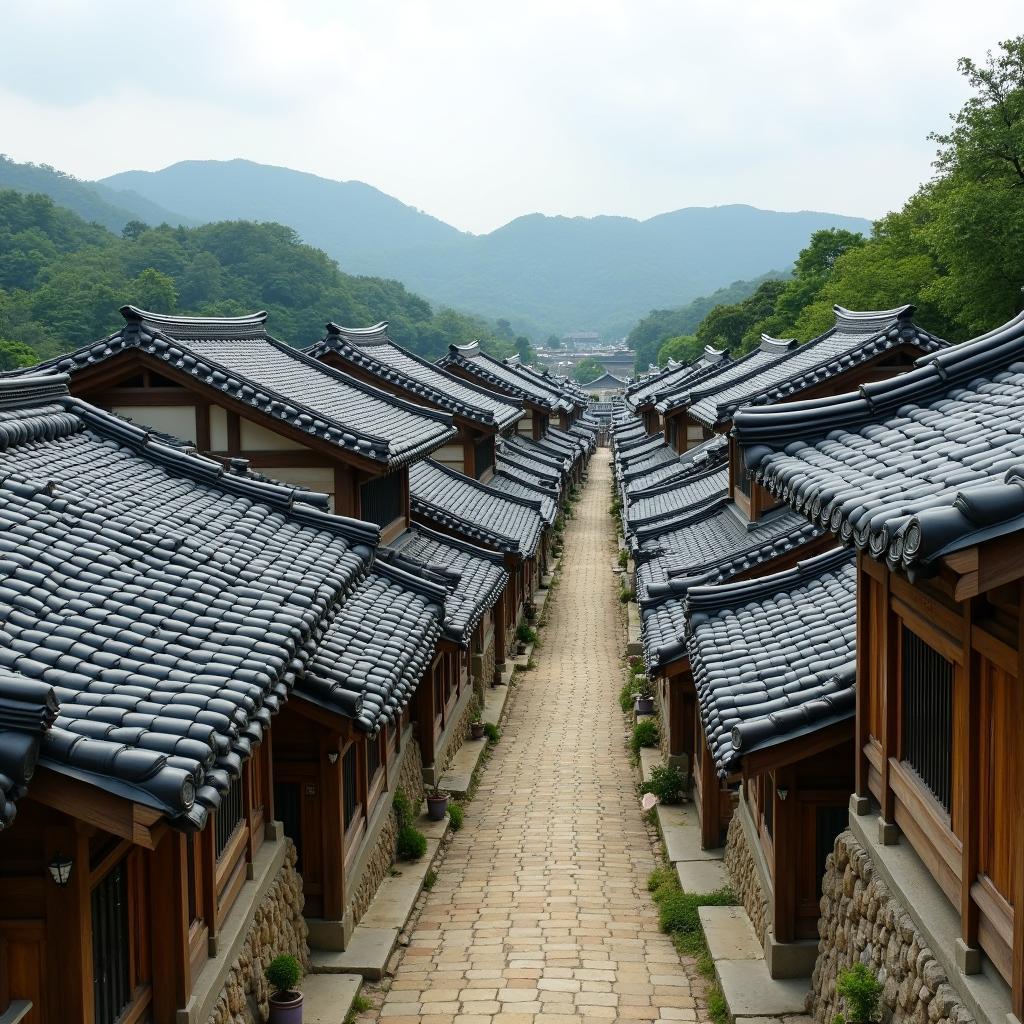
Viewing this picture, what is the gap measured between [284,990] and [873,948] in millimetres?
5439

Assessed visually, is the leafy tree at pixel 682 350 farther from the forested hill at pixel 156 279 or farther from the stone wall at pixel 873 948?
the stone wall at pixel 873 948

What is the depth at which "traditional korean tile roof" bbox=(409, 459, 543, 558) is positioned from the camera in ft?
88.1

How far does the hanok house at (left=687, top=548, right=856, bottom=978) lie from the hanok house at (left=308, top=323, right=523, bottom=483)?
56.7ft

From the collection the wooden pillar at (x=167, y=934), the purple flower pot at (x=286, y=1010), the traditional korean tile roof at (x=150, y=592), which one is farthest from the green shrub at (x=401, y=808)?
the wooden pillar at (x=167, y=934)

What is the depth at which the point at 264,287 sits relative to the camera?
14338 centimetres

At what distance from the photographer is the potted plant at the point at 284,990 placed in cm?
1094

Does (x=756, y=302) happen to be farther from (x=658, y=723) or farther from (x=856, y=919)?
(x=856, y=919)

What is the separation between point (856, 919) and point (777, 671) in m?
2.94

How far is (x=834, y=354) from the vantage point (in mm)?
28594

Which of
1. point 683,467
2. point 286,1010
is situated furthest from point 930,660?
point 683,467

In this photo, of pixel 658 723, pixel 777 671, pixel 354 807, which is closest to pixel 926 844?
pixel 777 671

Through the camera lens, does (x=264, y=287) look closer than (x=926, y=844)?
No

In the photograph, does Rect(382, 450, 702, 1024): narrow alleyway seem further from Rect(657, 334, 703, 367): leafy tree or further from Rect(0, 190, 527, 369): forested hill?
Rect(657, 334, 703, 367): leafy tree

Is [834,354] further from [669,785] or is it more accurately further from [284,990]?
[284,990]
